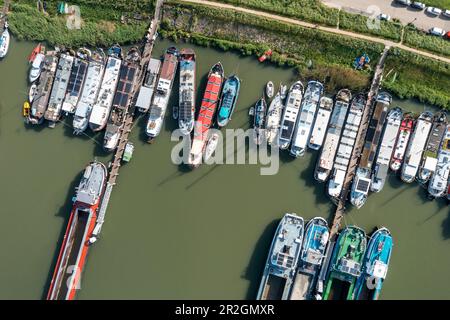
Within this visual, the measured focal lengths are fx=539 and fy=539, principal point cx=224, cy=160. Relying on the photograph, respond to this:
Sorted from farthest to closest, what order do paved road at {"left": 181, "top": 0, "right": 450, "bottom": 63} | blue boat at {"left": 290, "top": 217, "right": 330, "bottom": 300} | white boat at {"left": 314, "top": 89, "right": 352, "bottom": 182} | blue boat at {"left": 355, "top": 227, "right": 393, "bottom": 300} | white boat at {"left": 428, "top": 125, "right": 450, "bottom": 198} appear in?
paved road at {"left": 181, "top": 0, "right": 450, "bottom": 63} < white boat at {"left": 314, "top": 89, "right": 352, "bottom": 182} < white boat at {"left": 428, "top": 125, "right": 450, "bottom": 198} < blue boat at {"left": 290, "top": 217, "right": 330, "bottom": 300} < blue boat at {"left": 355, "top": 227, "right": 393, "bottom": 300}

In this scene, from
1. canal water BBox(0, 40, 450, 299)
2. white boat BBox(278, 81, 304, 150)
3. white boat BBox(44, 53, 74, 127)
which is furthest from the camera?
white boat BBox(44, 53, 74, 127)

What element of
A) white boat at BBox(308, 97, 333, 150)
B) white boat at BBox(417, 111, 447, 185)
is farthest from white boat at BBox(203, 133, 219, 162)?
white boat at BBox(417, 111, 447, 185)

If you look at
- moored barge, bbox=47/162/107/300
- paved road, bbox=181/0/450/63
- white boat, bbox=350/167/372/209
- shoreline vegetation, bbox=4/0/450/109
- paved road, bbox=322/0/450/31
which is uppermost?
paved road, bbox=322/0/450/31

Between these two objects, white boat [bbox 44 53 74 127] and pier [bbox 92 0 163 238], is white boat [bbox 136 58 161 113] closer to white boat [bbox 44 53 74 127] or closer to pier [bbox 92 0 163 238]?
pier [bbox 92 0 163 238]

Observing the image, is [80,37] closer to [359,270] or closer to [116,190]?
[116,190]

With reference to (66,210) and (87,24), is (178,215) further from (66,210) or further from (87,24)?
(87,24)
